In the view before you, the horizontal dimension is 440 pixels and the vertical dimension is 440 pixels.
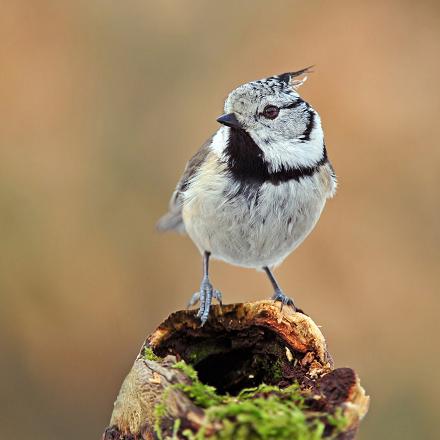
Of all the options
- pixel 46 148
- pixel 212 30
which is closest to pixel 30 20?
pixel 46 148

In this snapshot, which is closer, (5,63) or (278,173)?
(278,173)

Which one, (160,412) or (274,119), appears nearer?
(160,412)

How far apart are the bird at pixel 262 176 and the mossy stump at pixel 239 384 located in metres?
0.27

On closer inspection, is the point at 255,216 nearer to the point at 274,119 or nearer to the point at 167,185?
the point at 274,119

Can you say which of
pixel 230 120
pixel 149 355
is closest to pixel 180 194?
pixel 230 120

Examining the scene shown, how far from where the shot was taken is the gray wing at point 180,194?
3.47 metres

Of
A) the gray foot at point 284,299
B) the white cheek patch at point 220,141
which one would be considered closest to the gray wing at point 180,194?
the white cheek patch at point 220,141

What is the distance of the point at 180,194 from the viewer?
12.0 feet

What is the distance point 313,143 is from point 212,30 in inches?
88.6

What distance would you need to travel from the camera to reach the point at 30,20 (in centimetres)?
511

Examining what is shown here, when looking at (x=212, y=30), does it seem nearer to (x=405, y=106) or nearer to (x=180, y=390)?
(x=405, y=106)

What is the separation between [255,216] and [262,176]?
0.18 m

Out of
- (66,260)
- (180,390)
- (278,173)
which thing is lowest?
(180,390)

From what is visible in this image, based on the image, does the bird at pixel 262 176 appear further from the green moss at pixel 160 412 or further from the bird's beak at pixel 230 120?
the green moss at pixel 160 412
